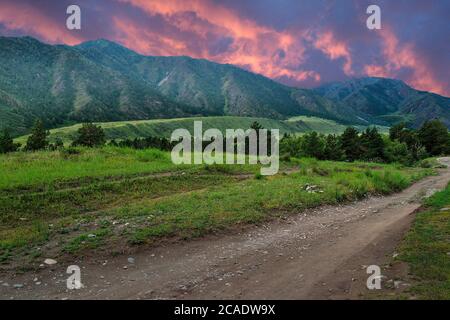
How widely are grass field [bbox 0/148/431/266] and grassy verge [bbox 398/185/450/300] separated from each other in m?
6.95

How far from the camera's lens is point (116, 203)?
21375mm

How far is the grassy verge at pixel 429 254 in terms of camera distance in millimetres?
9141

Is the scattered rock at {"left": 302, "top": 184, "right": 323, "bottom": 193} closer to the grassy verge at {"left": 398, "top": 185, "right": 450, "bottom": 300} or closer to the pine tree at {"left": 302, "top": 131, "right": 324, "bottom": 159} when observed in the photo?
the grassy verge at {"left": 398, "top": 185, "right": 450, "bottom": 300}

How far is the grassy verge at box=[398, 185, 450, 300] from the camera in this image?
9141mm

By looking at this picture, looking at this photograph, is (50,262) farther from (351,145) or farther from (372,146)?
(372,146)

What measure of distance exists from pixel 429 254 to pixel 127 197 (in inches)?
668

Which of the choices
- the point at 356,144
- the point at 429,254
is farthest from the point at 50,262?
the point at 356,144

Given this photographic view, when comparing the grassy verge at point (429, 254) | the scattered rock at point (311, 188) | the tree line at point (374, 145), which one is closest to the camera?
the grassy verge at point (429, 254)

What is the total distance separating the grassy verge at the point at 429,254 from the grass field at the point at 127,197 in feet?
22.8

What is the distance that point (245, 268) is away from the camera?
12.1 m

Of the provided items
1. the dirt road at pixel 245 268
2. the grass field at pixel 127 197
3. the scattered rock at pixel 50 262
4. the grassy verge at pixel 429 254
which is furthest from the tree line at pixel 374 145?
the scattered rock at pixel 50 262

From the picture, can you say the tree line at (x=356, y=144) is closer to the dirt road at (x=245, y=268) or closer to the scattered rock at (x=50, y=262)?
the dirt road at (x=245, y=268)

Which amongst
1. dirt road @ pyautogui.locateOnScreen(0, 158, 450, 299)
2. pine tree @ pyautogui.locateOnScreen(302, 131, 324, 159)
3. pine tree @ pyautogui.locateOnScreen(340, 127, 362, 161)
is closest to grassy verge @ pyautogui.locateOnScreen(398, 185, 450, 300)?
dirt road @ pyautogui.locateOnScreen(0, 158, 450, 299)

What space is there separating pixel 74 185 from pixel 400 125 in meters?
95.4
